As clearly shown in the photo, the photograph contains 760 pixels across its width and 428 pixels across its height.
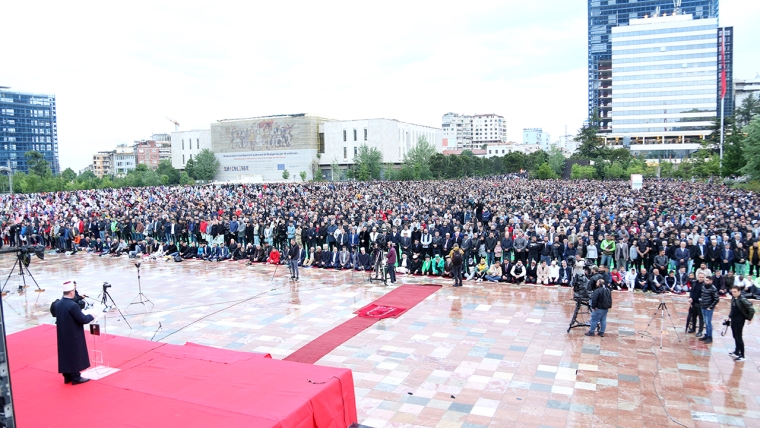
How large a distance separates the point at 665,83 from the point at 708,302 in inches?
4497

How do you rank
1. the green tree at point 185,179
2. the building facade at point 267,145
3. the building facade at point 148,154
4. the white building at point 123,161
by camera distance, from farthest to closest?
the white building at point 123,161
the building facade at point 148,154
the building facade at point 267,145
the green tree at point 185,179

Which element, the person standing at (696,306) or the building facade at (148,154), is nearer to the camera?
the person standing at (696,306)

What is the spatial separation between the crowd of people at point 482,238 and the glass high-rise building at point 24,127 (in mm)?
116273

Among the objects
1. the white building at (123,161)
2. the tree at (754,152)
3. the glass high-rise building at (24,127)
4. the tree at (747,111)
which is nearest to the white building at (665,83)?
the tree at (747,111)

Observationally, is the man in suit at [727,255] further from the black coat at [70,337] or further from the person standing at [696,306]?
the black coat at [70,337]

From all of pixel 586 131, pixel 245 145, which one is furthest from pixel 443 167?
pixel 245 145

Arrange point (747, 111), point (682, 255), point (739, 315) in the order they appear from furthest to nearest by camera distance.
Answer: point (747, 111), point (682, 255), point (739, 315)

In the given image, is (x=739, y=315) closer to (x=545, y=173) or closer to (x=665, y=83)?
(x=545, y=173)

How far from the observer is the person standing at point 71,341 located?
21.9 feet

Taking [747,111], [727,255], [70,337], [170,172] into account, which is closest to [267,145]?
[170,172]

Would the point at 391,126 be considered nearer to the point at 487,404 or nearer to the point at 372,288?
the point at 372,288

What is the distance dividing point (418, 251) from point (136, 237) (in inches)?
583

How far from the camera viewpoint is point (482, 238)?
18406 millimetres

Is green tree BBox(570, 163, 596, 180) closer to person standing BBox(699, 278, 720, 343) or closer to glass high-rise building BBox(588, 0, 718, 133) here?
person standing BBox(699, 278, 720, 343)
